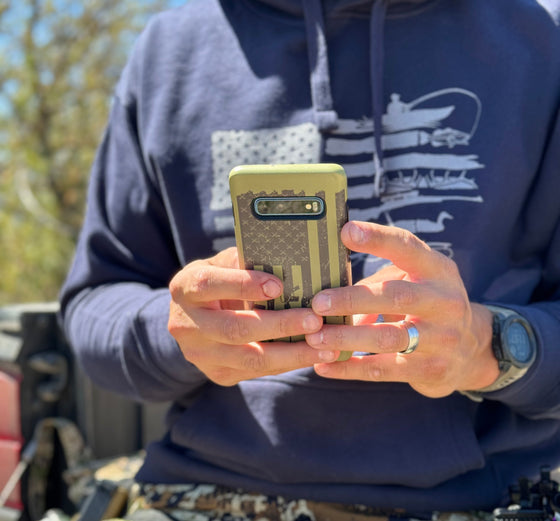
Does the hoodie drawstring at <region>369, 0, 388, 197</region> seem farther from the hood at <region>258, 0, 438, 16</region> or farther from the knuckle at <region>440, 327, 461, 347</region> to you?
the knuckle at <region>440, 327, 461, 347</region>

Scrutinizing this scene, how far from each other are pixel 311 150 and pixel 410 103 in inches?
8.6

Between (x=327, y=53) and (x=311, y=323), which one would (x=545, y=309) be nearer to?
(x=311, y=323)

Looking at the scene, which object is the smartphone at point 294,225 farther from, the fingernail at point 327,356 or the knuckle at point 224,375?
the knuckle at point 224,375

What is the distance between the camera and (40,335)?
6.11ft

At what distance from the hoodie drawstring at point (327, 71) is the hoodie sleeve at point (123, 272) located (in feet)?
1.34

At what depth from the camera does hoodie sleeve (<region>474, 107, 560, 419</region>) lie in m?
1.09

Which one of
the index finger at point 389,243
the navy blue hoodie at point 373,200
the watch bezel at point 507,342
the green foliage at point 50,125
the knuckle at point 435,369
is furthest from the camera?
the green foliage at point 50,125

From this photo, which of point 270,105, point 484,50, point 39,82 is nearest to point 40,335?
point 270,105

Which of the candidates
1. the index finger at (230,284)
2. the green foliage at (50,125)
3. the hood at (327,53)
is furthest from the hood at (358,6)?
the green foliage at (50,125)

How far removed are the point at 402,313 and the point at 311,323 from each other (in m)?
0.13

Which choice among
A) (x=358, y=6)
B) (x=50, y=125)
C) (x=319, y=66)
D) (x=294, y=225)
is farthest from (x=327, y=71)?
(x=50, y=125)

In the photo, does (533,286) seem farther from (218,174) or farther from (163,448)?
(163,448)

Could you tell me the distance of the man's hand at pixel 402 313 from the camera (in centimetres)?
81

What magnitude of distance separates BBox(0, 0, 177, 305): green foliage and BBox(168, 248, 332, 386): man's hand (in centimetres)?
721
